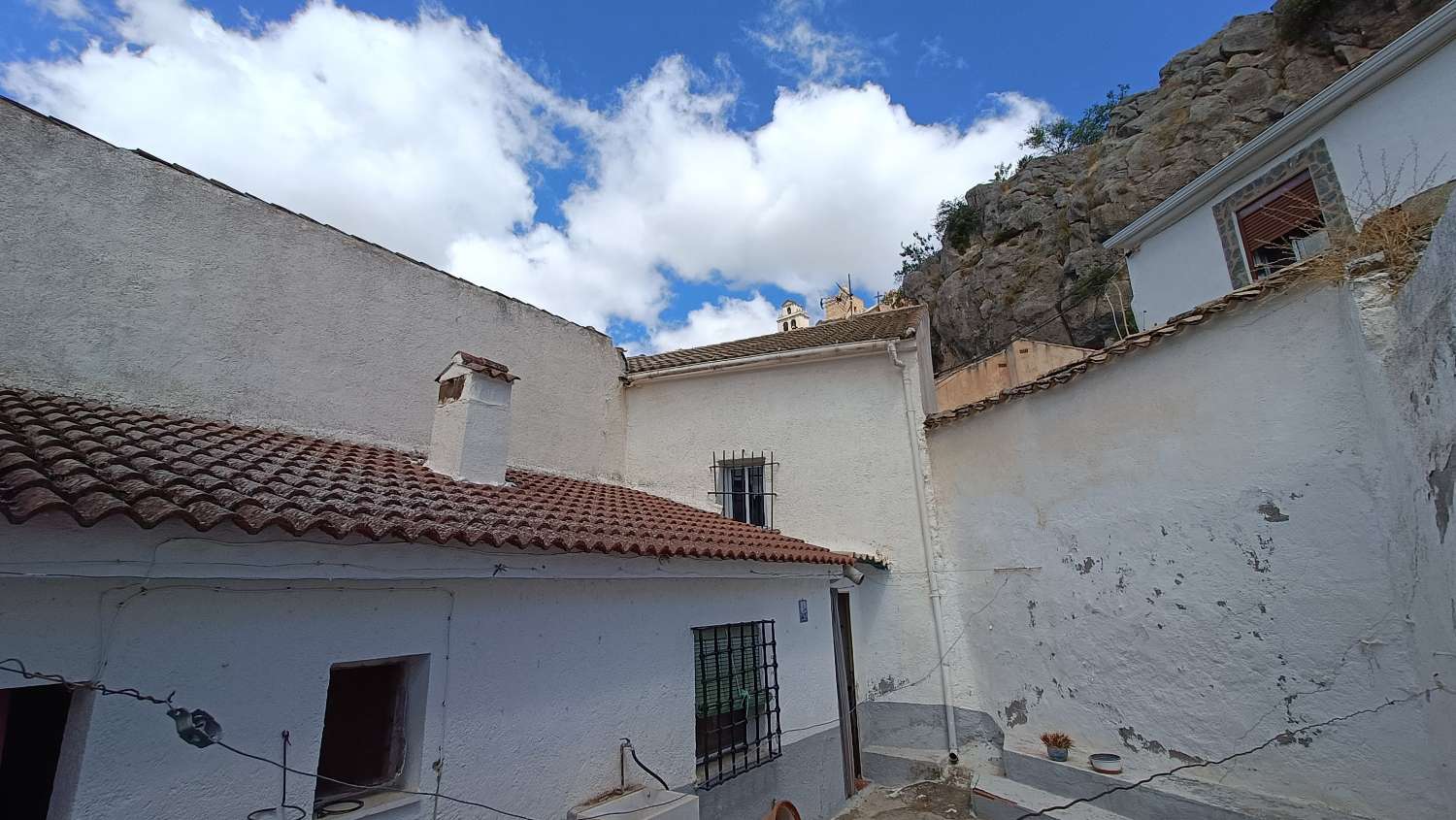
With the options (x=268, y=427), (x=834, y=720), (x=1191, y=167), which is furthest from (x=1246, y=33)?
(x=268, y=427)

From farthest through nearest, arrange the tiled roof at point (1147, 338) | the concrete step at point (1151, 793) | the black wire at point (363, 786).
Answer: the tiled roof at point (1147, 338), the concrete step at point (1151, 793), the black wire at point (363, 786)

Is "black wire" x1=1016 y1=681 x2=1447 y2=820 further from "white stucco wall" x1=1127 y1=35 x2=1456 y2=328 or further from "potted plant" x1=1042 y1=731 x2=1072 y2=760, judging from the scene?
"white stucco wall" x1=1127 y1=35 x2=1456 y2=328

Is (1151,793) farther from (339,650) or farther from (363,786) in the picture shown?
(339,650)

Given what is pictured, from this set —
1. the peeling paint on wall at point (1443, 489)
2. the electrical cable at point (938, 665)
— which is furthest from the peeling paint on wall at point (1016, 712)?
the peeling paint on wall at point (1443, 489)

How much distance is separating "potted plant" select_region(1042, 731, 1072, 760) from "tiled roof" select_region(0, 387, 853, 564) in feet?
9.75

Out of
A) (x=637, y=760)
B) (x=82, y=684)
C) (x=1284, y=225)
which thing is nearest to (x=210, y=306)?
(x=82, y=684)

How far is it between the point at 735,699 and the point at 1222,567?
434 centimetres

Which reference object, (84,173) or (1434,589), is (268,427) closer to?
(84,173)

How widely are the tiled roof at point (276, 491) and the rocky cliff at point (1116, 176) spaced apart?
14.8m

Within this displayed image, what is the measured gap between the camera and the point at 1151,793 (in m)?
5.47

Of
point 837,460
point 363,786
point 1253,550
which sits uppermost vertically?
point 837,460

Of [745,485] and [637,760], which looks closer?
[637,760]

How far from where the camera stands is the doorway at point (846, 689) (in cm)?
768

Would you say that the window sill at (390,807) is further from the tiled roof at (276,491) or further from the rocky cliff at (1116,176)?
the rocky cliff at (1116,176)
